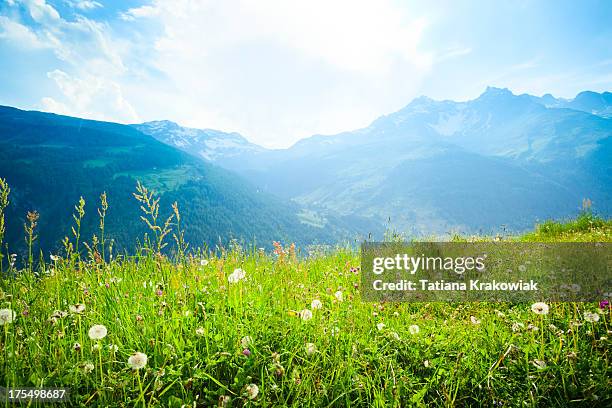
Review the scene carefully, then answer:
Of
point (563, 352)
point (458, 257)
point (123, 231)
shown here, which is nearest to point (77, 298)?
point (563, 352)

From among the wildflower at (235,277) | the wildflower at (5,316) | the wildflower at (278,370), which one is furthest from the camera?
the wildflower at (235,277)

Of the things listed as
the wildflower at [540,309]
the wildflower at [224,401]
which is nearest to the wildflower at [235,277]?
the wildflower at [224,401]

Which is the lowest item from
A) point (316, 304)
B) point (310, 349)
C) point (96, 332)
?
point (310, 349)

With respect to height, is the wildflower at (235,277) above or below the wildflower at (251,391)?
above

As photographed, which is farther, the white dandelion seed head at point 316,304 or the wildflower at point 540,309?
the white dandelion seed head at point 316,304

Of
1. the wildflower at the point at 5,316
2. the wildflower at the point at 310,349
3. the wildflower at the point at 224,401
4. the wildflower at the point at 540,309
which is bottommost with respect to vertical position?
the wildflower at the point at 224,401

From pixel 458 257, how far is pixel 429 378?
4.36 m

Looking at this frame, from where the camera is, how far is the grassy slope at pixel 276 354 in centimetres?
248

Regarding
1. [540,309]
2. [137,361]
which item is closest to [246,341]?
[137,361]

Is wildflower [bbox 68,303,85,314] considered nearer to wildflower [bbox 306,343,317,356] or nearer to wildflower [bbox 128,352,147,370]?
wildflower [bbox 128,352,147,370]

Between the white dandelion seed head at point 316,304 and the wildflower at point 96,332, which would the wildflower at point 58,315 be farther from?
the white dandelion seed head at point 316,304

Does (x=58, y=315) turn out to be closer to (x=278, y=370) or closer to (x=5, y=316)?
(x=5, y=316)

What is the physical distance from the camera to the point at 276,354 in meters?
2.56

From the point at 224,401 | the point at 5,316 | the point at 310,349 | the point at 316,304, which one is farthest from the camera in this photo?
the point at 316,304
